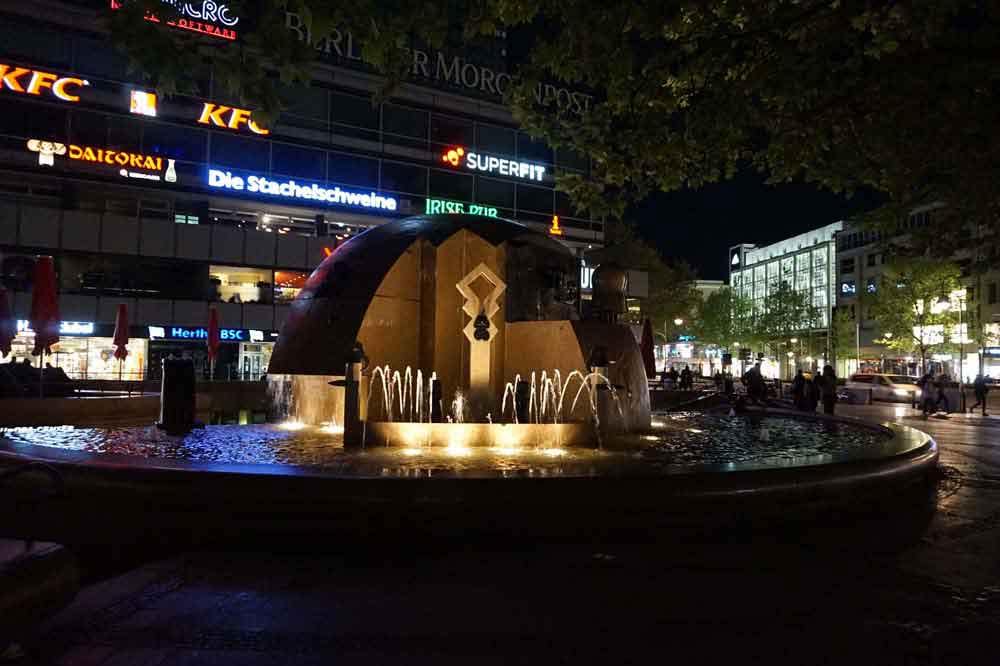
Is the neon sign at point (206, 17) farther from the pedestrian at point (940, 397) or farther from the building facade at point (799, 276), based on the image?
the building facade at point (799, 276)

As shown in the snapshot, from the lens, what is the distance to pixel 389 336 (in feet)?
40.3

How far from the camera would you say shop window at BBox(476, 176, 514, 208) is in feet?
145

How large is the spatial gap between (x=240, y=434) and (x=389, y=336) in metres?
2.92

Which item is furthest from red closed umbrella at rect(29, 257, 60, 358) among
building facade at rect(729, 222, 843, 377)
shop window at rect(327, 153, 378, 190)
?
building facade at rect(729, 222, 843, 377)

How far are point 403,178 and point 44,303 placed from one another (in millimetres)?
28377

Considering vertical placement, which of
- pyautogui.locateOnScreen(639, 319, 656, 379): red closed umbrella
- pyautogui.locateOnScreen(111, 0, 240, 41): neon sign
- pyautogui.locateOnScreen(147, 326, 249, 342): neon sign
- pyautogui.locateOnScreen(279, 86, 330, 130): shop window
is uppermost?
pyautogui.locateOnScreen(111, 0, 240, 41): neon sign

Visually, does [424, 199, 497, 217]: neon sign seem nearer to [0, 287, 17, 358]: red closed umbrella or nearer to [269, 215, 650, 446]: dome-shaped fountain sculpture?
[0, 287, 17, 358]: red closed umbrella

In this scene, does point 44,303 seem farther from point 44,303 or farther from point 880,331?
point 880,331

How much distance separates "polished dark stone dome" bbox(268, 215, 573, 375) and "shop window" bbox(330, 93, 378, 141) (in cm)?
2842

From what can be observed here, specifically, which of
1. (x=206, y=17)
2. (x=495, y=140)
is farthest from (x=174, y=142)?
(x=495, y=140)

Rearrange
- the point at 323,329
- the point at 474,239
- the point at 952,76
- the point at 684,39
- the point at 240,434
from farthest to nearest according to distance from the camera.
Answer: the point at 474,239 < the point at 323,329 < the point at 240,434 < the point at 684,39 < the point at 952,76

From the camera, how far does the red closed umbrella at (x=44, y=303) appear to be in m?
14.7

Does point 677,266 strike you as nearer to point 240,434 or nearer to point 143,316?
point 143,316

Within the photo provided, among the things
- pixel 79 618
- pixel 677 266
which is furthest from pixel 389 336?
pixel 677 266
